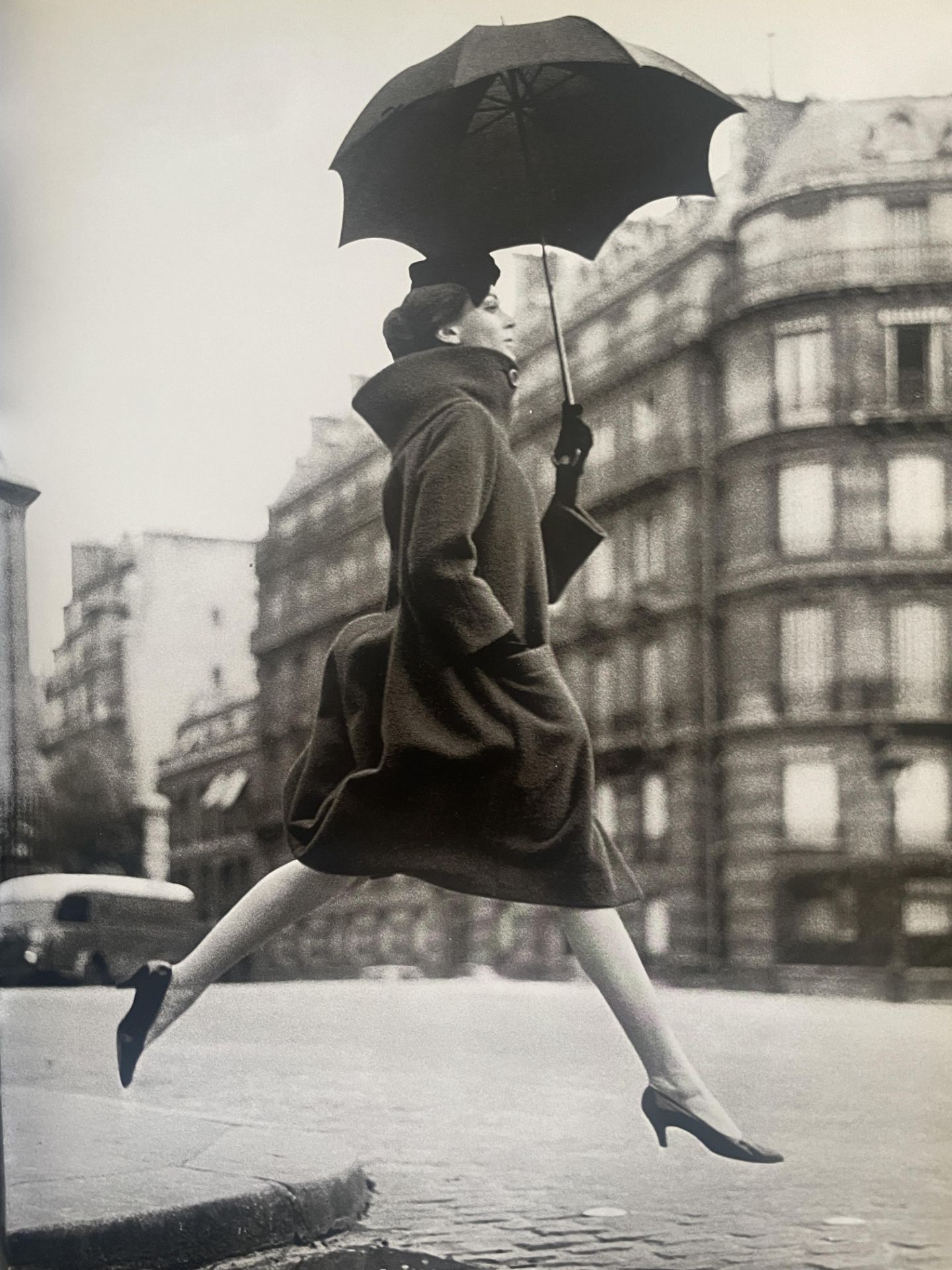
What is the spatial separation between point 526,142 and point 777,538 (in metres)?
1.67

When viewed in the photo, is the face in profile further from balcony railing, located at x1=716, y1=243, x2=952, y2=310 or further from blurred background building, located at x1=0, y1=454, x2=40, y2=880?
blurred background building, located at x1=0, y1=454, x2=40, y2=880

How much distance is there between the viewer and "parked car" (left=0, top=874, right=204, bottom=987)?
5.95m

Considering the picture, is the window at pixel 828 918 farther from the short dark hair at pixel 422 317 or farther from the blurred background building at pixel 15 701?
the blurred background building at pixel 15 701

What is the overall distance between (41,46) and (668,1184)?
4695 mm

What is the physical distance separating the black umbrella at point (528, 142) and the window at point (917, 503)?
47.7 inches

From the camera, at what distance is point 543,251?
582 cm

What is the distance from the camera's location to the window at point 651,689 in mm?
5730

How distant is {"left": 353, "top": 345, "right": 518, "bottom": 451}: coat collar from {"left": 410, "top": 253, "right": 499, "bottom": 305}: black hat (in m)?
0.23

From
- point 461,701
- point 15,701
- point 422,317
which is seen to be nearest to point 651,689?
point 461,701

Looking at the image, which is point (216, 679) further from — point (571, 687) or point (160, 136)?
point (160, 136)

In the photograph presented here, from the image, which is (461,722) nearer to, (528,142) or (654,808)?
(654,808)

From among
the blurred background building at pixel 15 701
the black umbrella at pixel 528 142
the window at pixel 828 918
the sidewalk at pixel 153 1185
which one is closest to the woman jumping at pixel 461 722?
the black umbrella at pixel 528 142

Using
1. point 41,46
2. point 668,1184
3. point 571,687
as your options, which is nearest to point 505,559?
point 571,687

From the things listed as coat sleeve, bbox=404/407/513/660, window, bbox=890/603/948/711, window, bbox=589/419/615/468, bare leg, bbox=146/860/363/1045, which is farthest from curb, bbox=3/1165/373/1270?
window, bbox=589/419/615/468
